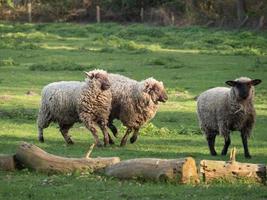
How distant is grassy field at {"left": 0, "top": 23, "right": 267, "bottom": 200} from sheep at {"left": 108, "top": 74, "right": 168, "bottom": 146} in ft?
1.88

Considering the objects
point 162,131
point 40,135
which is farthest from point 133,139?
point 40,135

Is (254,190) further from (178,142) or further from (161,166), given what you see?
(178,142)

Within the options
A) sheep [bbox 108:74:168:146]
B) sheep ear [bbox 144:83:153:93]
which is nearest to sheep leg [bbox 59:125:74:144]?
sheep [bbox 108:74:168:146]

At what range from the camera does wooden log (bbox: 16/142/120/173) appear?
13031 mm

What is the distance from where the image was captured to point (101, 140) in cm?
1903

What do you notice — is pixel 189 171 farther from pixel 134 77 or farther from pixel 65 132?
pixel 134 77

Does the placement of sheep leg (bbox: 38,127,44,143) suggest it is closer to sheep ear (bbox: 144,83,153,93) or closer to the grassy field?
the grassy field

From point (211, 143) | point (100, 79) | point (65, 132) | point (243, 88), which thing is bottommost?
point (65, 132)

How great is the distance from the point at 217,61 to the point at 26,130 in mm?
18201

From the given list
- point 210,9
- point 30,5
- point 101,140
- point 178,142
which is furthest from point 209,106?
point 30,5

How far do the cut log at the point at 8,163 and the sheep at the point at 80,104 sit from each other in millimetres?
4657

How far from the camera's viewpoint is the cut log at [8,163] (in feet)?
43.8

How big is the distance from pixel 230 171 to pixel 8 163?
391 centimetres

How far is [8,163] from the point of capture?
43.8 feet
